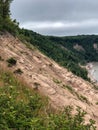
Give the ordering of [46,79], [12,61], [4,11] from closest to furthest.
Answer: [12,61] < [46,79] < [4,11]

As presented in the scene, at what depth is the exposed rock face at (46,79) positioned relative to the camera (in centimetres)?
3669

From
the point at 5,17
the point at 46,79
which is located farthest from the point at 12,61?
the point at 5,17

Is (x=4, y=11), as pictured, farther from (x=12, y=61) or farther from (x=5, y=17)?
(x=12, y=61)

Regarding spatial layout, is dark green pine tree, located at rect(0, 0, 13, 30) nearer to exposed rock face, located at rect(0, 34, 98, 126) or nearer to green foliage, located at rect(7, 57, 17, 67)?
exposed rock face, located at rect(0, 34, 98, 126)

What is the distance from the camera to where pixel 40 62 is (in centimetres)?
4953

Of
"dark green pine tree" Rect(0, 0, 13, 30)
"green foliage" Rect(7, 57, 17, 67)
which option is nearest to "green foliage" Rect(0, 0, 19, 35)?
"dark green pine tree" Rect(0, 0, 13, 30)

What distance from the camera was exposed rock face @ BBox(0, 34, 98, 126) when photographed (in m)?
36.7

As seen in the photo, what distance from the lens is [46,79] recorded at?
40844 mm

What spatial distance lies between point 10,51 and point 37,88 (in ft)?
30.9

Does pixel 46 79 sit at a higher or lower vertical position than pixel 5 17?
lower

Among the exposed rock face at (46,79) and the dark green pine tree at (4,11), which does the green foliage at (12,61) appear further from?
the dark green pine tree at (4,11)

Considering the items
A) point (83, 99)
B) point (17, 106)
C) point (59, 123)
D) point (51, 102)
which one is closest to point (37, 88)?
point (51, 102)

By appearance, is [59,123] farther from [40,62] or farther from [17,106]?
[40,62]

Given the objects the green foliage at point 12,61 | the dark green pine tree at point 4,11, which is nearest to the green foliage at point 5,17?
the dark green pine tree at point 4,11
